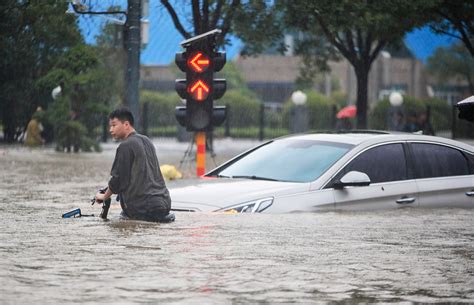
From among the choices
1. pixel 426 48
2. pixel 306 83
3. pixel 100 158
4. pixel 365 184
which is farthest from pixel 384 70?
pixel 365 184

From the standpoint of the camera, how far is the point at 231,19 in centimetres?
2941

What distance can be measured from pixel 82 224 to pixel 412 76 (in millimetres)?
61204

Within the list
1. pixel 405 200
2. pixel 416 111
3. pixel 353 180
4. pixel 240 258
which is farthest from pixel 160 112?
pixel 240 258

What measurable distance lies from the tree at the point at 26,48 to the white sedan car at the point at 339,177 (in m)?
7.08

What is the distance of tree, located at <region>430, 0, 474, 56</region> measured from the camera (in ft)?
90.2

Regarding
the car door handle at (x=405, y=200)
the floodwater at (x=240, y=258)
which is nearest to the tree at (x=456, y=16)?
the car door handle at (x=405, y=200)

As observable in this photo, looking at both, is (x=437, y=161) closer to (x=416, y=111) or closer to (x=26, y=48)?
(x=26, y=48)

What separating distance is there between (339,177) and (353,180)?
0.25m

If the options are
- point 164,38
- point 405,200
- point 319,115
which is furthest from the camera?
point 319,115

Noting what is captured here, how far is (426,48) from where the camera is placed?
46688 millimetres

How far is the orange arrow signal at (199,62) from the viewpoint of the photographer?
1919 cm

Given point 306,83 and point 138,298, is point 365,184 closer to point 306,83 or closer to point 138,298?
point 138,298

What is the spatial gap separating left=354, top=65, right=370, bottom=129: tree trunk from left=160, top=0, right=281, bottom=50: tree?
3885mm

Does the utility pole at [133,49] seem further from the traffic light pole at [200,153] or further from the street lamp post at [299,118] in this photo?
the street lamp post at [299,118]
